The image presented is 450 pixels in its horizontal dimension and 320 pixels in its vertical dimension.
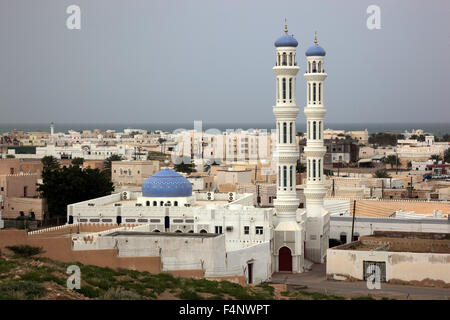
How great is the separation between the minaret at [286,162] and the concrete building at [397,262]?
2.52 meters

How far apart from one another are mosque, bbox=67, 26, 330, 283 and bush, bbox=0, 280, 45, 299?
11.4 metres

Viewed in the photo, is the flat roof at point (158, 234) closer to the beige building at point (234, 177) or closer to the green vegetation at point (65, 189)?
the green vegetation at point (65, 189)

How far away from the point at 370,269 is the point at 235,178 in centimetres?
3233

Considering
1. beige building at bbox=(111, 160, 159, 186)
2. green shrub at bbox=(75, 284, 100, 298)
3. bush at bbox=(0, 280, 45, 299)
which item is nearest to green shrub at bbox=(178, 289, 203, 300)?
green shrub at bbox=(75, 284, 100, 298)

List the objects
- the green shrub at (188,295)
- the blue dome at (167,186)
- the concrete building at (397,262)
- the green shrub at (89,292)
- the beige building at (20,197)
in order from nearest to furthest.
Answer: the green shrub at (89,292) < the green shrub at (188,295) < the concrete building at (397,262) < the blue dome at (167,186) < the beige building at (20,197)

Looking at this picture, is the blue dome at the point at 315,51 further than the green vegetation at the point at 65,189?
No

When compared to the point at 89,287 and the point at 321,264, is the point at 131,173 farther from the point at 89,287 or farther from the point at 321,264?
the point at 89,287

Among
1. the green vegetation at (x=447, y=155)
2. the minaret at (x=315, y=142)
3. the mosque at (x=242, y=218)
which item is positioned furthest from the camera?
the green vegetation at (x=447, y=155)

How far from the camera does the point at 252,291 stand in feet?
86.0

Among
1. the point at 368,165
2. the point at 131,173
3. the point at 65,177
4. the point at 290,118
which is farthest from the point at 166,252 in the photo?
the point at 368,165

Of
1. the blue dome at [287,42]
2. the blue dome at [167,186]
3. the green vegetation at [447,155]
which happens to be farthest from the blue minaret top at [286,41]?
the green vegetation at [447,155]

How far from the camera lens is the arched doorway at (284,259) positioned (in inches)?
1508

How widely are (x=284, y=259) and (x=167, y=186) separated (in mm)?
6470

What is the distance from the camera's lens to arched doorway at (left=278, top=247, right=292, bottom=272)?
38312 mm
